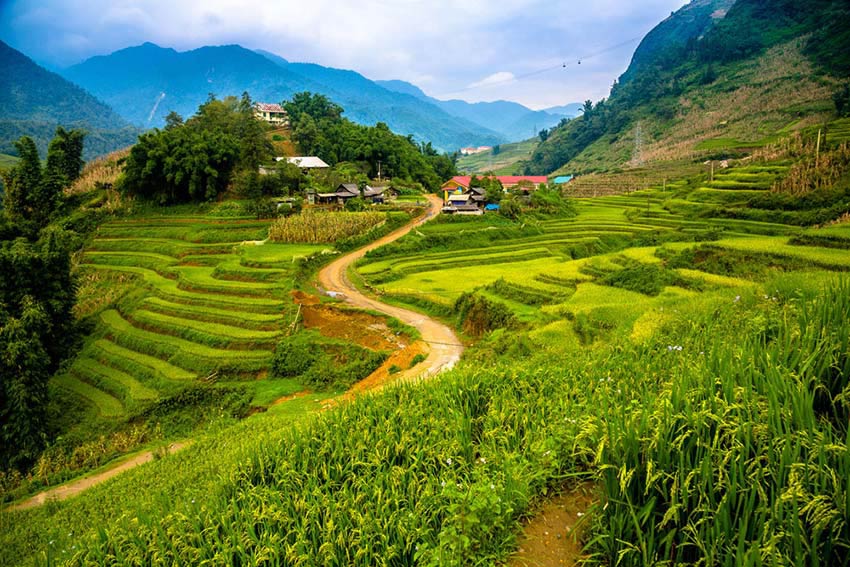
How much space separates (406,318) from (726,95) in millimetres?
92944

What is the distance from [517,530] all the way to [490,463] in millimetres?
858

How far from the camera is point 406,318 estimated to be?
75.4 ft

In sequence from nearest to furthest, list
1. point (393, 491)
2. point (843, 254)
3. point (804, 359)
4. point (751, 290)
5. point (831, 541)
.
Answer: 1. point (831, 541)
2. point (804, 359)
3. point (393, 491)
4. point (751, 290)
5. point (843, 254)

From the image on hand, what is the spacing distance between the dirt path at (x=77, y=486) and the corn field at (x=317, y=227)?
25877 millimetres

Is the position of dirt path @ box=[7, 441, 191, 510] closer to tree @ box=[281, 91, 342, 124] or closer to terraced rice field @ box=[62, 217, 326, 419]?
terraced rice field @ box=[62, 217, 326, 419]

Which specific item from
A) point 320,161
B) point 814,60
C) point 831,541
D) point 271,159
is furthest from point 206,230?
point 814,60

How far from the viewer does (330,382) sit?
58.3ft

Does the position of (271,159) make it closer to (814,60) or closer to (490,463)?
(490,463)

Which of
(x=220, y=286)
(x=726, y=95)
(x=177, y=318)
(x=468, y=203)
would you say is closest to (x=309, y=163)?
(x=468, y=203)

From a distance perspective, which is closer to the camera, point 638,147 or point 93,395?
point 93,395

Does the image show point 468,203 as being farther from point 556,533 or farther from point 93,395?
point 556,533

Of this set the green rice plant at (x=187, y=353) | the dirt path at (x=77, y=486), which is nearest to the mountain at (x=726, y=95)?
the green rice plant at (x=187, y=353)

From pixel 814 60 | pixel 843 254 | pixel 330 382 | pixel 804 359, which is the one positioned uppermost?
pixel 814 60

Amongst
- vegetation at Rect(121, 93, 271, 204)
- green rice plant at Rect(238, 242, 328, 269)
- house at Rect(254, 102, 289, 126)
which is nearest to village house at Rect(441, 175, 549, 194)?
vegetation at Rect(121, 93, 271, 204)
